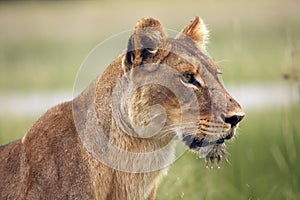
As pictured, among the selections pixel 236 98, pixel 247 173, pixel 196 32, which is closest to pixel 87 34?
pixel 236 98

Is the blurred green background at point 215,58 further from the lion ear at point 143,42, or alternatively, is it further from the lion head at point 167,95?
the lion ear at point 143,42

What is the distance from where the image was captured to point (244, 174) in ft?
28.5

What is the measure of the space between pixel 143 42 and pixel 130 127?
1.50 feet

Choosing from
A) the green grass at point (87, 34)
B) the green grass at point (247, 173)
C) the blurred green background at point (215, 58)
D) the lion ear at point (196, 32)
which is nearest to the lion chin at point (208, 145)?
the green grass at point (247, 173)

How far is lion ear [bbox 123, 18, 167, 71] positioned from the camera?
16.3 ft

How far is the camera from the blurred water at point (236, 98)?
1373cm

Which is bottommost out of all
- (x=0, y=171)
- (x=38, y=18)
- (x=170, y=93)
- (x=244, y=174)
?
(x=38, y=18)

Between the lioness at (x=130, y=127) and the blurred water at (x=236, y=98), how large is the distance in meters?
8.12

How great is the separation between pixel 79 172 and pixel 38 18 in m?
21.0

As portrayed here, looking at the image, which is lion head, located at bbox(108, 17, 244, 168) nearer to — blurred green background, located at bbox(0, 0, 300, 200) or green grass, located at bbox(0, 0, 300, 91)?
blurred green background, located at bbox(0, 0, 300, 200)

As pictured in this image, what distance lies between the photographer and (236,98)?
13461mm

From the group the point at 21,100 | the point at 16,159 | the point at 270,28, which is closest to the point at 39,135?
the point at 16,159

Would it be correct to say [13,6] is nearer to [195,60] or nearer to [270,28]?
[270,28]

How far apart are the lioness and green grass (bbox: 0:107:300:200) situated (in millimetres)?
434
